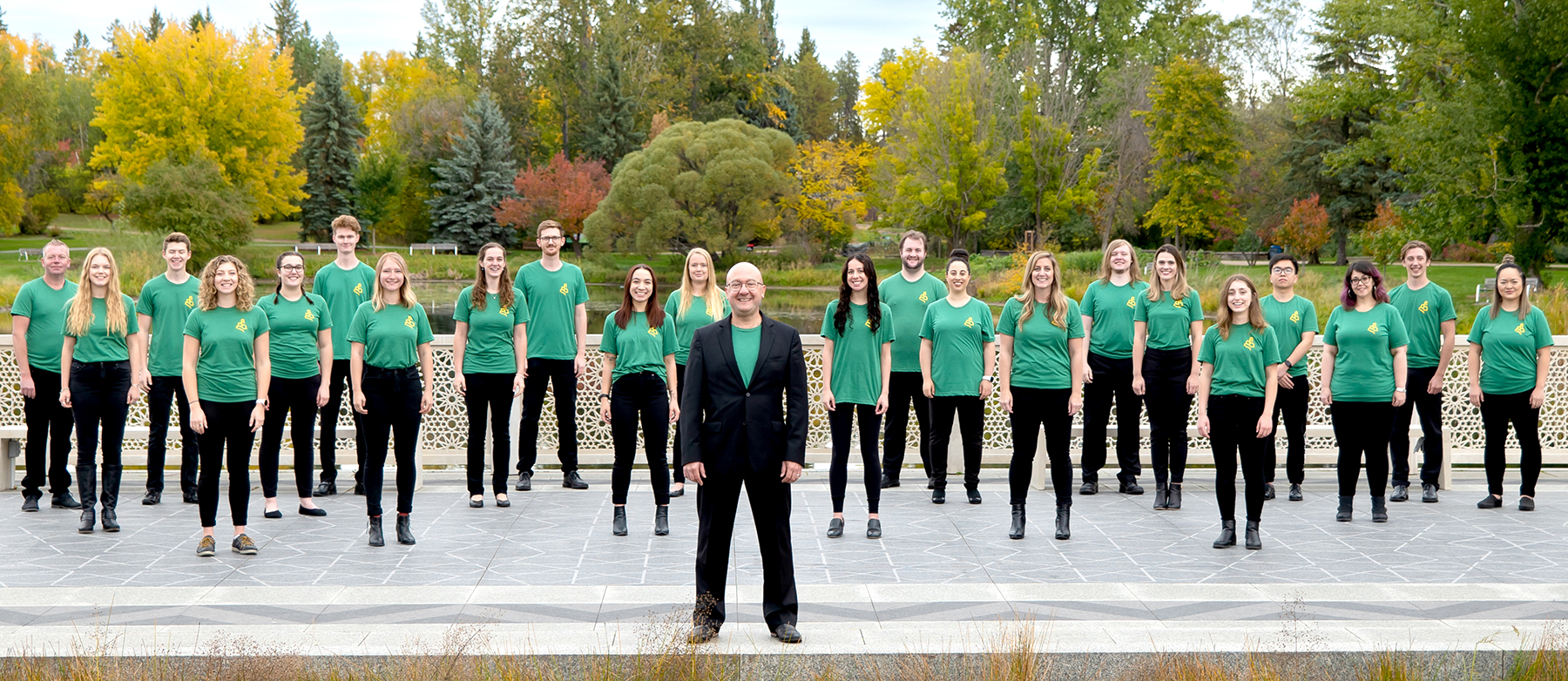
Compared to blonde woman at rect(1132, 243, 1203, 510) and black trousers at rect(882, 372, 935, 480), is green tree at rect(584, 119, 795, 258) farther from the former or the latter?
blonde woman at rect(1132, 243, 1203, 510)

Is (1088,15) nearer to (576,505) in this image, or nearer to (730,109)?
(730,109)

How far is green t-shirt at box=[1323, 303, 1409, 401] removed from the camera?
22.6 ft

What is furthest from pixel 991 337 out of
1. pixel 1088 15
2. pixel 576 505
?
pixel 1088 15

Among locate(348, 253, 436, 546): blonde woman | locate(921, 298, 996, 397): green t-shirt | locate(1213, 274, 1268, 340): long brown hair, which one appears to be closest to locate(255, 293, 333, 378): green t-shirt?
locate(348, 253, 436, 546): blonde woman

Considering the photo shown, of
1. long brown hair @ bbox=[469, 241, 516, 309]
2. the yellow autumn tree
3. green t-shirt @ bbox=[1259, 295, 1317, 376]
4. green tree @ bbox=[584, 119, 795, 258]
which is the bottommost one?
green t-shirt @ bbox=[1259, 295, 1317, 376]

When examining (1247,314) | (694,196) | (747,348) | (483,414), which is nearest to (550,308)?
(483,414)

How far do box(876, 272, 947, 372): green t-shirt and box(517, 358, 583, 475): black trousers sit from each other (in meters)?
2.20

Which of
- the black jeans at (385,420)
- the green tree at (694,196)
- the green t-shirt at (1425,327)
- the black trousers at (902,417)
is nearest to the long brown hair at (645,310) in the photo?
the black jeans at (385,420)

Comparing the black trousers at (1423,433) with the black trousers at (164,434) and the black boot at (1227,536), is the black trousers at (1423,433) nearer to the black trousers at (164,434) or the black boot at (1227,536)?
the black boot at (1227,536)

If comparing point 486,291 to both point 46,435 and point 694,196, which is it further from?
point 694,196

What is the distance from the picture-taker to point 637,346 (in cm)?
654

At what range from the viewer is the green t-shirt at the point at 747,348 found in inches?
172

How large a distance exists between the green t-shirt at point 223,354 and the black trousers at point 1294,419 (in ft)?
19.3

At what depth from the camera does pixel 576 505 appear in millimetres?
7574
